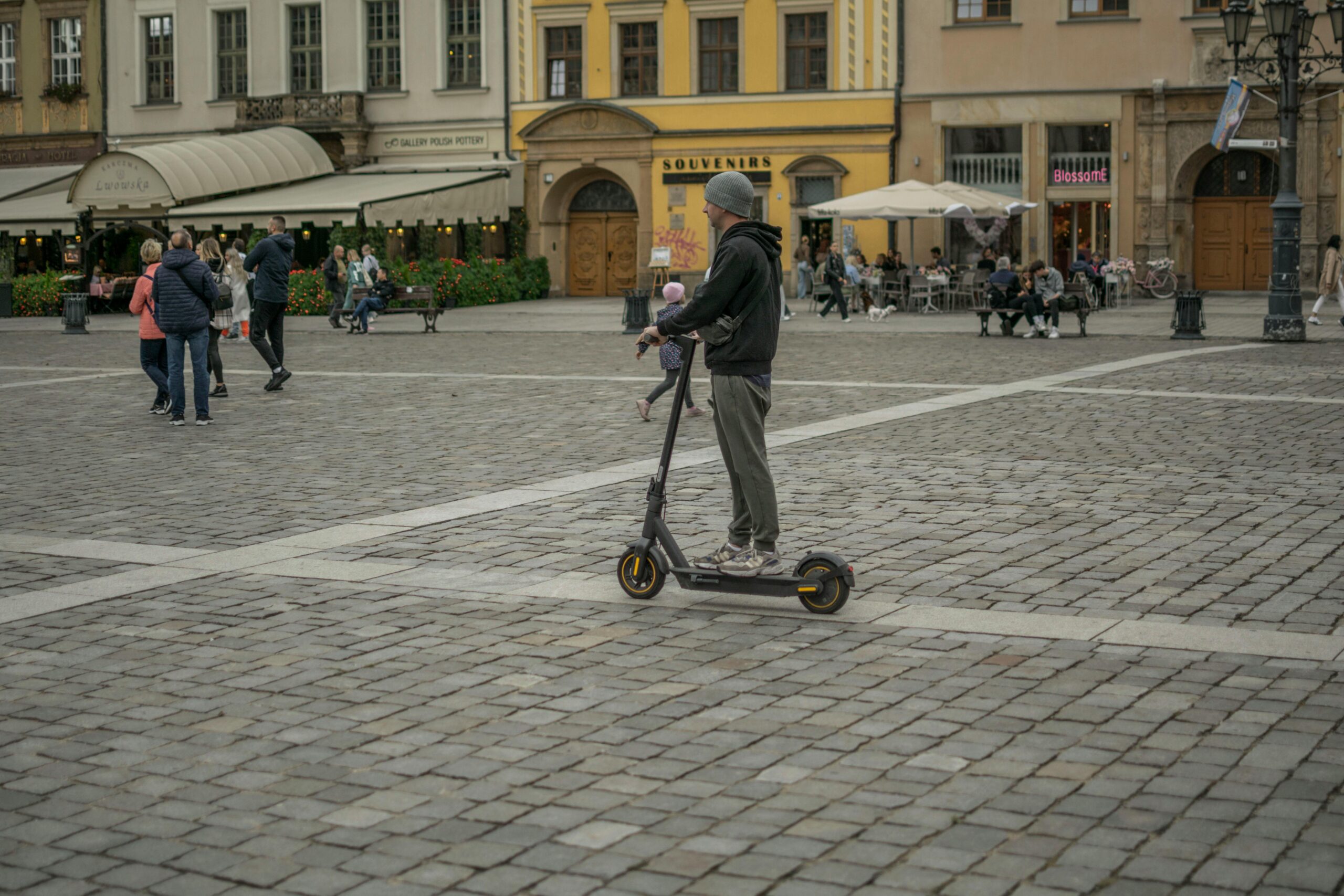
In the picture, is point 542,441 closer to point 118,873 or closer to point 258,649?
point 258,649

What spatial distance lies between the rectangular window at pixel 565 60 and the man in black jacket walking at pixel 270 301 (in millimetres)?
24652

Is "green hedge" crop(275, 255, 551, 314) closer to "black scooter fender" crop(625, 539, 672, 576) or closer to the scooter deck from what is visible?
"black scooter fender" crop(625, 539, 672, 576)

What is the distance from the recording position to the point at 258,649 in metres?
6.16

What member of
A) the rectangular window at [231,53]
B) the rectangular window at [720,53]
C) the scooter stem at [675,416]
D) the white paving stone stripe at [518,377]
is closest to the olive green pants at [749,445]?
the scooter stem at [675,416]

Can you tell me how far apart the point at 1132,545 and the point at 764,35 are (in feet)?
106

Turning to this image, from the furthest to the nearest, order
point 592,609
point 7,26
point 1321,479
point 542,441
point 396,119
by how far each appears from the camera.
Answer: point 7,26
point 396,119
point 542,441
point 1321,479
point 592,609

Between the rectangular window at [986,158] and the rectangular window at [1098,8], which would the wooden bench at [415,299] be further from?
the rectangular window at [1098,8]

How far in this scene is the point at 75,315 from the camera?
28.7 metres

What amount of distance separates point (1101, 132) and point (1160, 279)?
3.61m

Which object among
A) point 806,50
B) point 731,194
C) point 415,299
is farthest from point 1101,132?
point 731,194

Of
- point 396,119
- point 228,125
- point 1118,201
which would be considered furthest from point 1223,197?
point 228,125

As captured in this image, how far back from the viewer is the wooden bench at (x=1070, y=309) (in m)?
23.8

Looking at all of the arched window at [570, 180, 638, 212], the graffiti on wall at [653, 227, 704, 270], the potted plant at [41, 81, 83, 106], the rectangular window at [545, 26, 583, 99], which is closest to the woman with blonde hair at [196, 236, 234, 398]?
the graffiti on wall at [653, 227, 704, 270]

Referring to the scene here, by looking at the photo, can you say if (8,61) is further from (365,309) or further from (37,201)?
(365,309)
